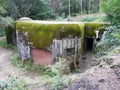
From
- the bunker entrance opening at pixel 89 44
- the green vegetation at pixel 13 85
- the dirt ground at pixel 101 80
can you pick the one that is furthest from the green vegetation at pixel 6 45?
the dirt ground at pixel 101 80

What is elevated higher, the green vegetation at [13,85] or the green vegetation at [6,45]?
the green vegetation at [13,85]

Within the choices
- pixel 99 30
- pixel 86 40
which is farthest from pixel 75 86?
pixel 86 40

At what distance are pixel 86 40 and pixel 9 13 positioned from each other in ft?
38.2

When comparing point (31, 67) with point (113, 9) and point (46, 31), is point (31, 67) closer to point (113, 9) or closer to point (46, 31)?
point (46, 31)

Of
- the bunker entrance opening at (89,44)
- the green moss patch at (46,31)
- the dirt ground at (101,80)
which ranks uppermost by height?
the dirt ground at (101,80)

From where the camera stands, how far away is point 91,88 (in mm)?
3469

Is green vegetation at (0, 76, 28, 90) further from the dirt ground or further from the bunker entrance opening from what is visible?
the bunker entrance opening

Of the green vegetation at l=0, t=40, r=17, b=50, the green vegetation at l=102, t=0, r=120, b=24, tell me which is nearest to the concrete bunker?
the green vegetation at l=102, t=0, r=120, b=24

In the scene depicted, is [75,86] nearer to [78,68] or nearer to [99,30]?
[78,68]

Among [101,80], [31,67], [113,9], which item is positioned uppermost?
[113,9]

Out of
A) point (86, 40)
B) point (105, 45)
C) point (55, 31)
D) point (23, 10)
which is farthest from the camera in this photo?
point (23, 10)

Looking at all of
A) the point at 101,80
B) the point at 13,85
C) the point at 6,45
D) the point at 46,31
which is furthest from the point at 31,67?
the point at 101,80

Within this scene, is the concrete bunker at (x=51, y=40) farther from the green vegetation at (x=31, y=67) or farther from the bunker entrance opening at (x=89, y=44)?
the bunker entrance opening at (x=89, y=44)

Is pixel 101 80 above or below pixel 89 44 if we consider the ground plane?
above
